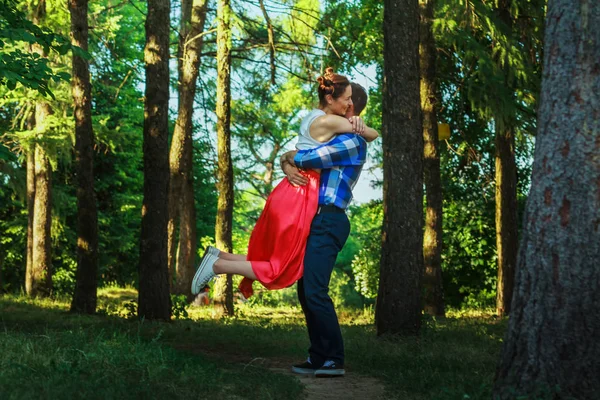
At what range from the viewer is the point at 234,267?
723 cm

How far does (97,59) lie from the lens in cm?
3184

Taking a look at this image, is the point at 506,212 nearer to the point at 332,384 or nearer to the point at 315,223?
the point at 315,223

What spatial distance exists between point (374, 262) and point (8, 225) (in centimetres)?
1248

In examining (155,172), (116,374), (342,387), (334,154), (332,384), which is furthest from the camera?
(155,172)

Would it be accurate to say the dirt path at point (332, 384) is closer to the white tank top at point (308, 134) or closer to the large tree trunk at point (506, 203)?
the white tank top at point (308, 134)

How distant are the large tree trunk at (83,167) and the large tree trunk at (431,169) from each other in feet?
19.8

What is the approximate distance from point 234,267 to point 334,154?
1.26 m

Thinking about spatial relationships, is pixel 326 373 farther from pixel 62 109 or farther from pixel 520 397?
pixel 62 109

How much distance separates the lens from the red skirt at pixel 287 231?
707 cm

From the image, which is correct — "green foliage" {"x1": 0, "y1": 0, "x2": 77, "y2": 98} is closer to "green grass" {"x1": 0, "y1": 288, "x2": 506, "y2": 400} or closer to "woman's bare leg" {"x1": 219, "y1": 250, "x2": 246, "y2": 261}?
"green grass" {"x1": 0, "y1": 288, "x2": 506, "y2": 400}

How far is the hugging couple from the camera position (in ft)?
23.2

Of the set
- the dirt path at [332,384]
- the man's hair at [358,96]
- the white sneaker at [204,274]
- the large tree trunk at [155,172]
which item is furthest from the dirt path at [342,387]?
the large tree trunk at [155,172]

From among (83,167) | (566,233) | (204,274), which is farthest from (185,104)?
(566,233)

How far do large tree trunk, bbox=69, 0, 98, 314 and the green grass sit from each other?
4610 mm
